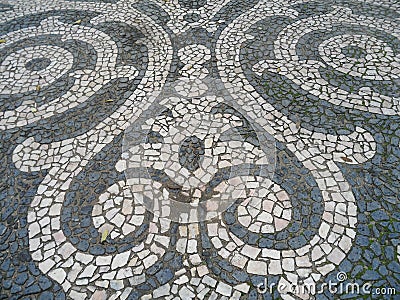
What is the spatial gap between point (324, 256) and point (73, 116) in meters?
2.91

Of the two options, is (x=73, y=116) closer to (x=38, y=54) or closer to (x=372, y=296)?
(x=38, y=54)

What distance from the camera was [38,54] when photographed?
16.9 feet

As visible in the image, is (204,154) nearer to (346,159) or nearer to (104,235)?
(104,235)

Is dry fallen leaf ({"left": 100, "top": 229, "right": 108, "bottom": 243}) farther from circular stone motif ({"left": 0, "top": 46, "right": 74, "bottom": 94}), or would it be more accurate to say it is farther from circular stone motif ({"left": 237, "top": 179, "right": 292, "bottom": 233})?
circular stone motif ({"left": 0, "top": 46, "right": 74, "bottom": 94})

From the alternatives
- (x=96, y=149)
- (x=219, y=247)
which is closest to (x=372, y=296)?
(x=219, y=247)

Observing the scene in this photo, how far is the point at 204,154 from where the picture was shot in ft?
12.4

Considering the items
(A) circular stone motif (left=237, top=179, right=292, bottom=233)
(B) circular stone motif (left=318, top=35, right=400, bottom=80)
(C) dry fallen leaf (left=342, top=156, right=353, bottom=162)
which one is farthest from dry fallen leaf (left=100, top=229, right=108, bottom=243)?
(B) circular stone motif (left=318, top=35, right=400, bottom=80)

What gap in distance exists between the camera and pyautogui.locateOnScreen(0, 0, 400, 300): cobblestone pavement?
2973mm

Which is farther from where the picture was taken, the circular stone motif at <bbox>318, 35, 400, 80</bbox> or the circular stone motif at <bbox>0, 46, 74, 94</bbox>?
the circular stone motif at <bbox>0, 46, 74, 94</bbox>

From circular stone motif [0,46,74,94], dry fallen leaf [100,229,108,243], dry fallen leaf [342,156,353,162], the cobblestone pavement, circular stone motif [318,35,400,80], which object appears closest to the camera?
the cobblestone pavement

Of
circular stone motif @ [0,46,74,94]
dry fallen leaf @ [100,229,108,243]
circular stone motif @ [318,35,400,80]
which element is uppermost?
circular stone motif @ [318,35,400,80]

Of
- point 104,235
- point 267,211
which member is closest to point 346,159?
point 267,211

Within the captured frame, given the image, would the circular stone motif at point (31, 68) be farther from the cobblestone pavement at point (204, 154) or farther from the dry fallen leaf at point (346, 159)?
the dry fallen leaf at point (346, 159)

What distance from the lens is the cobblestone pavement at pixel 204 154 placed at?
297 centimetres
